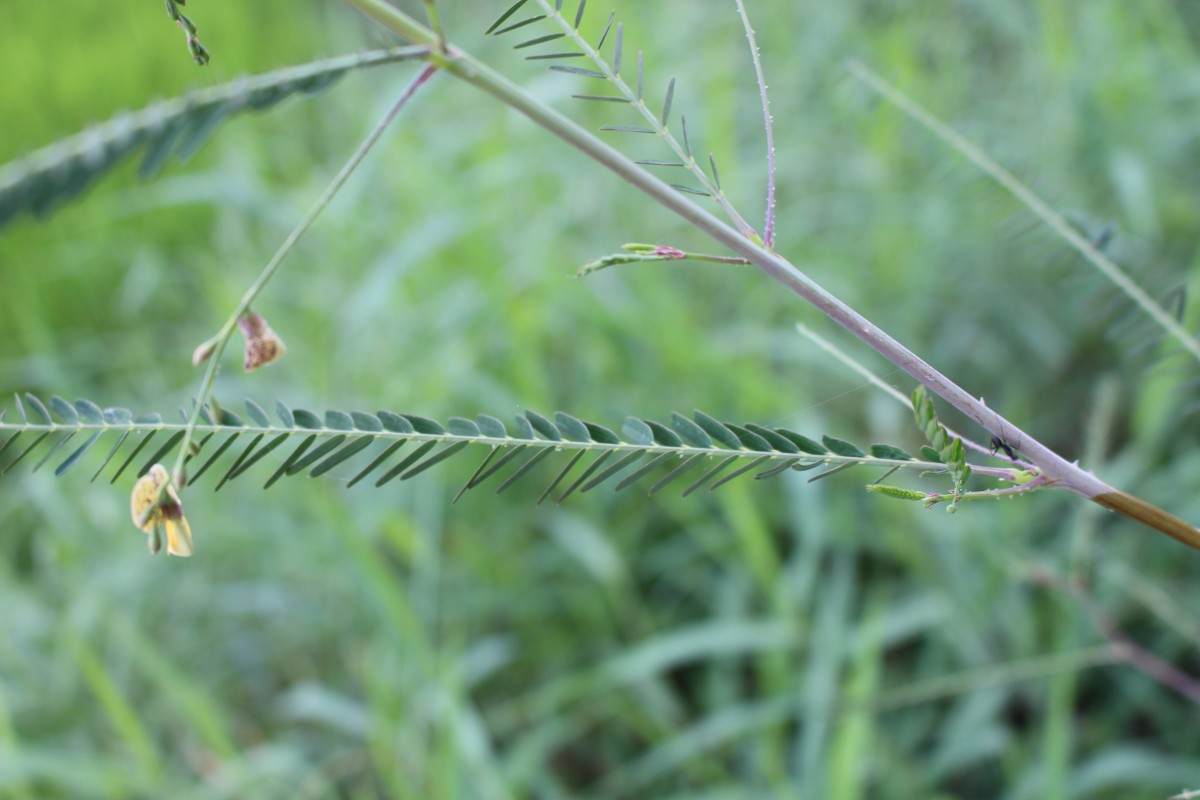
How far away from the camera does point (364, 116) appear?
1912mm

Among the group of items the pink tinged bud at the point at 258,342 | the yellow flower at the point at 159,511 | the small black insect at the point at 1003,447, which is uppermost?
the pink tinged bud at the point at 258,342

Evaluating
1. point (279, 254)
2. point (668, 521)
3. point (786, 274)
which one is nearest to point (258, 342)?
point (279, 254)

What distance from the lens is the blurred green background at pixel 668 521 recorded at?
1037mm

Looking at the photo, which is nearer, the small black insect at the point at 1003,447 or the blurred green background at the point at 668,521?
the small black insect at the point at 1003,447

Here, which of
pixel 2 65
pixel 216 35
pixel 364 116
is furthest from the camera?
pixel 216 35

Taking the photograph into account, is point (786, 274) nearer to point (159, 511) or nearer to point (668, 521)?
point (159, 511)

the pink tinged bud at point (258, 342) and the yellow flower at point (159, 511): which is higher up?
the pink tinged bud at point (258, 342)

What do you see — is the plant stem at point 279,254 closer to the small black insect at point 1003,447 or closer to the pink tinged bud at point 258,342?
the pink tinged bud at point 258,342

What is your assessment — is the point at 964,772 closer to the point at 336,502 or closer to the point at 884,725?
the point at 884,725

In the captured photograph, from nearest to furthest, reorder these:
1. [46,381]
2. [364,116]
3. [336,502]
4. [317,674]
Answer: [336,502]
[317,674]
[46,381]
[364,116]

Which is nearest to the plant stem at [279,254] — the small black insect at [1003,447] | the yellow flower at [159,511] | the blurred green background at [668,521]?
the yellow flower at [159,511]

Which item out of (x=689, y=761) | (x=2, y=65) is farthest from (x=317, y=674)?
(x=2, y=65)

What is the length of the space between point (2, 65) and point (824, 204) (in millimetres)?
1824

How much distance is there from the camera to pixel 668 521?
133cm
